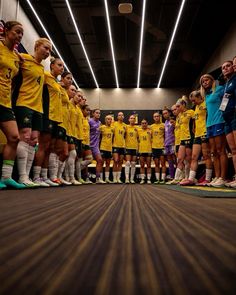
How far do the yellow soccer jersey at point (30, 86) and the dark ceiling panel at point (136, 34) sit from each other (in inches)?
102

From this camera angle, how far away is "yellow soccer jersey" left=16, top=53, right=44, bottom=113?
6.42 feet

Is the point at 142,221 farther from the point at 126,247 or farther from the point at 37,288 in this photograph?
the point at 37,288

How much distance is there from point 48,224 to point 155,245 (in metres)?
0.17

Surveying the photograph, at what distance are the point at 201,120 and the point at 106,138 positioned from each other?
2193mm

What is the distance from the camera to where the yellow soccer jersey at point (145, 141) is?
531cm

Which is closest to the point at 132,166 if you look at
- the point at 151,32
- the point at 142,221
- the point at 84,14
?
the point at 151,32

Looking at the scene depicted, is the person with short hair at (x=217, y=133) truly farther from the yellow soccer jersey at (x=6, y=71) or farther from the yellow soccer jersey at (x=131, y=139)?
the yellow soccer jersey at (x=131, y=139)

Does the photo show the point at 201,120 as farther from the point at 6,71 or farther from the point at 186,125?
the point at 6,71

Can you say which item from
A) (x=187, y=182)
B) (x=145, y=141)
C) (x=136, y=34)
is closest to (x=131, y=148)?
(x=145, y=141)

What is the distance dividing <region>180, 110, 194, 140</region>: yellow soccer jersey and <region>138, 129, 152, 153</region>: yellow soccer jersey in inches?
58.5

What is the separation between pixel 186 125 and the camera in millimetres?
3730

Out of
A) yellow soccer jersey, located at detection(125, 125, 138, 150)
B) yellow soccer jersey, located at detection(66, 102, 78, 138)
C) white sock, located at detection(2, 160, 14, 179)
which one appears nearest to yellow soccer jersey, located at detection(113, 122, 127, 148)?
yellow soccer jersey, located at detection(125, 125, 138, 150)

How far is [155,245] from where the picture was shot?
265mm

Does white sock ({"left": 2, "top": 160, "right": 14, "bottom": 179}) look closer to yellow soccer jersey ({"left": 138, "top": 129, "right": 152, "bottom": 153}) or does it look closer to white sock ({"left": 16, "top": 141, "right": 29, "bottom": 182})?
white sock ({"left": 16, "top": 141, "right": 29, "bottom": 182})
